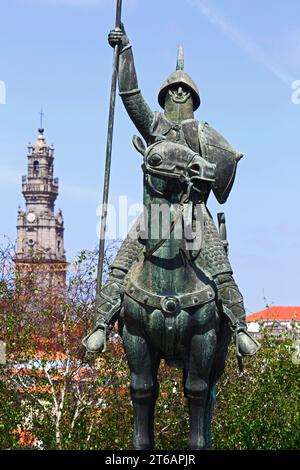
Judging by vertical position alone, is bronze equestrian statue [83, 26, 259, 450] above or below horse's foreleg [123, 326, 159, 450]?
above

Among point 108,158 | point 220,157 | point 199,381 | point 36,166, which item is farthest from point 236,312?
point 36,166

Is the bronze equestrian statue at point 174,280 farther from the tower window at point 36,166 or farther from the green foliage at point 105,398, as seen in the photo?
the tower window at point 36,166

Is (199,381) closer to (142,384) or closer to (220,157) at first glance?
(142,384)

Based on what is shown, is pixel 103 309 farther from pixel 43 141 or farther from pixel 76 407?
pixel 43 141

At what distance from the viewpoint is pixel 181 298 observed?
35.2 feet

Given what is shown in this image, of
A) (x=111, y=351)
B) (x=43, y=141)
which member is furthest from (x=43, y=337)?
(x=43, y=141)

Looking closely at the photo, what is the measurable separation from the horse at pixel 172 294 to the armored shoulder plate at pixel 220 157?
0.77 metres

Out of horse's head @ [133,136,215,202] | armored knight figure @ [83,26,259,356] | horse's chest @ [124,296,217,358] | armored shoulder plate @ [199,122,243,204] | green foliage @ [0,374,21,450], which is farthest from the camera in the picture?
green foliage @ [0,374,21,450]

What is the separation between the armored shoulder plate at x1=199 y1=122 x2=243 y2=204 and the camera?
38.9 feet

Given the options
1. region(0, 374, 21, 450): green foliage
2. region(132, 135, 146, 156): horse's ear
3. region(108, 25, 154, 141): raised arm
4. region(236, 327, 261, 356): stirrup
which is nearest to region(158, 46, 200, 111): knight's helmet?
region(108, 25, 154, 141): raised arm

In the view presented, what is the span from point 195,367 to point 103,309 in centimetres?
114

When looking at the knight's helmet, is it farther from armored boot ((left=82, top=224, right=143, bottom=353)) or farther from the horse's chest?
the horse's chest

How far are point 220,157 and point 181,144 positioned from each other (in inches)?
22.5

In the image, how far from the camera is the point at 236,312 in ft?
36.7
